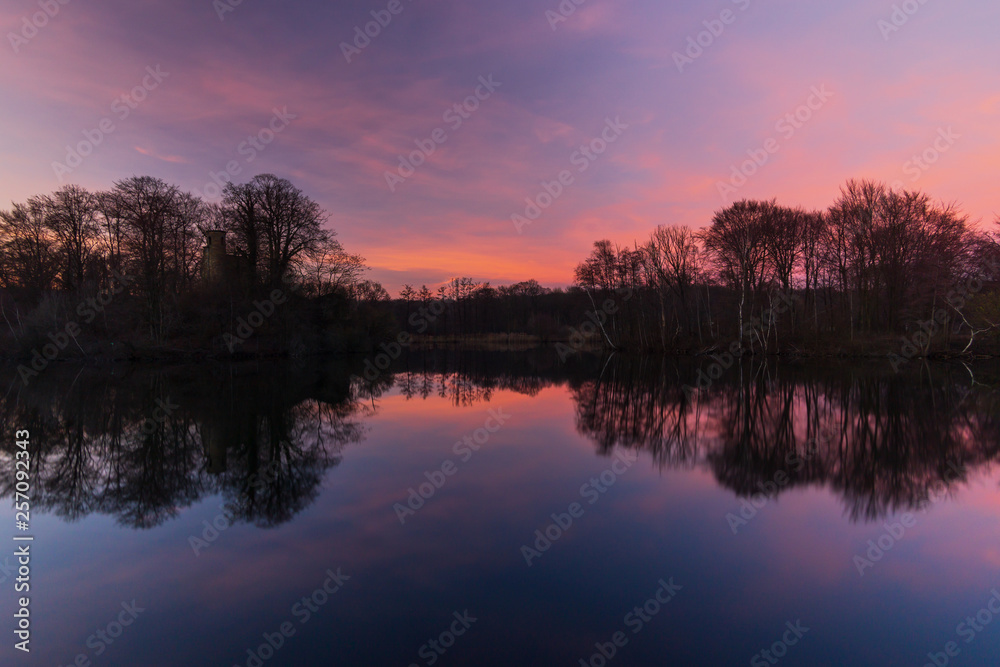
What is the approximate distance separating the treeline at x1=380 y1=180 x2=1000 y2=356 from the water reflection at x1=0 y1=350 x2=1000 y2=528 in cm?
1323

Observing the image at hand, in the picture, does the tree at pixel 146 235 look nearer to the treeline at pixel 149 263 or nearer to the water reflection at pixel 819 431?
the treeline at pixel 149 263

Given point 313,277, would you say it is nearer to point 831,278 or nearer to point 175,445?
point 175,445

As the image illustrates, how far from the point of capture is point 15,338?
28.3 metres

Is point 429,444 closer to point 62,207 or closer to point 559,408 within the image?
point 559,408

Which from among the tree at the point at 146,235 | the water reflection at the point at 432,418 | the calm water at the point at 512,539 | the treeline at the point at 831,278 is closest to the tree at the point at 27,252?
the tree at the point at 146,235

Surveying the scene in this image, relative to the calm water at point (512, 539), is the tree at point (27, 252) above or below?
above

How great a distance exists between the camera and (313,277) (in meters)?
38.3

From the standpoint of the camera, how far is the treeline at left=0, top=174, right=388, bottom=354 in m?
29.3

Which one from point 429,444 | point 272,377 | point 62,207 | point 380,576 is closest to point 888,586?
point 380,576

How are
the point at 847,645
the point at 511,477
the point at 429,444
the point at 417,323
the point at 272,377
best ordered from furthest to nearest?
the point at 417,323, the point at 272,377, the point at 429,444, the point at 511,477, the point at 847,645

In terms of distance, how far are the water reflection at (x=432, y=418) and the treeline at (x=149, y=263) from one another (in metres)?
12.0

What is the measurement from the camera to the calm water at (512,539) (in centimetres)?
339

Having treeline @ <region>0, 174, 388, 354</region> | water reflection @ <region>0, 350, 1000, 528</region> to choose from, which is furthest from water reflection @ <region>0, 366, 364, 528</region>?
treeline @ <region>0, 174, 388, 354</region>

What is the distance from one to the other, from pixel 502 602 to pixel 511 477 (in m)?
3.57
